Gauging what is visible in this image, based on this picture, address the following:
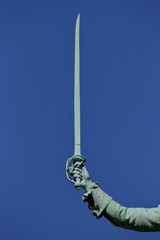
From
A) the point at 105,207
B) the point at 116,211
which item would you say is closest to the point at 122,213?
the point at 116,211

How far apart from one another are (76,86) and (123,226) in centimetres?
244

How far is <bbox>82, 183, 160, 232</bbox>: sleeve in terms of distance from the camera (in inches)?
250

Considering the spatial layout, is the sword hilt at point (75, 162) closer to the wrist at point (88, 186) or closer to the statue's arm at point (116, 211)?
the statue's arm at point (116, 211)

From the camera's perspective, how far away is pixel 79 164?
6434 millimetres

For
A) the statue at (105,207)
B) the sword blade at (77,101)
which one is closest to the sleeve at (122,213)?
the statue at (105,207)

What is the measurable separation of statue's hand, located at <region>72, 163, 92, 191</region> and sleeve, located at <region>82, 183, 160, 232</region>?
0.11 metres

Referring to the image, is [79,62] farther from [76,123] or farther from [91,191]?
[91,191]

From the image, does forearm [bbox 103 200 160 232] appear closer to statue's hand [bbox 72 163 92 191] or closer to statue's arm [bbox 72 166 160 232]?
statue's arm [bbox 72 166 160 232]

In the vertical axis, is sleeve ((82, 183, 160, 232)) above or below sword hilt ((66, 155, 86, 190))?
below

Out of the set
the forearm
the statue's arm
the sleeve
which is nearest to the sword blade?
the statue's arm

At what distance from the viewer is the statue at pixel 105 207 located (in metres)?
6.35

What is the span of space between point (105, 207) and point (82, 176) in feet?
2.00

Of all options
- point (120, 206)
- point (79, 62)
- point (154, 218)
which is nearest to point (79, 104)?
point (79, 62)

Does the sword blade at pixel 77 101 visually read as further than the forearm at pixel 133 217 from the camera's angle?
Yes
